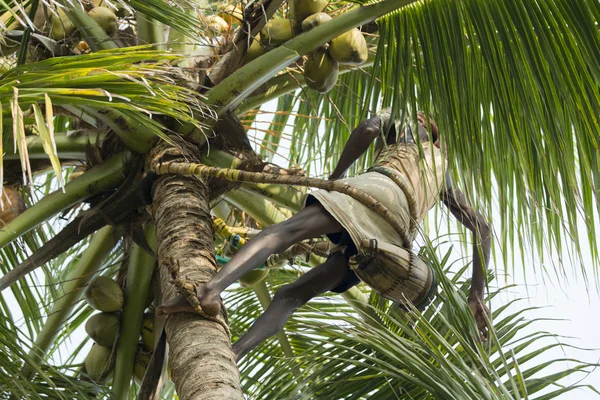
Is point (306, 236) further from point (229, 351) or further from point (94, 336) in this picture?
point (94, 336)

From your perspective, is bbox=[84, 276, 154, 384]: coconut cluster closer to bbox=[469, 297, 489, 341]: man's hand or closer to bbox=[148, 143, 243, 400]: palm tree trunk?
bbox=[148, 143, 243, 400]: palm tree trunk

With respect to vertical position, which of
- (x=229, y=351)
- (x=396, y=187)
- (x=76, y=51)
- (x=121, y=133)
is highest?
(x=76, y=51)

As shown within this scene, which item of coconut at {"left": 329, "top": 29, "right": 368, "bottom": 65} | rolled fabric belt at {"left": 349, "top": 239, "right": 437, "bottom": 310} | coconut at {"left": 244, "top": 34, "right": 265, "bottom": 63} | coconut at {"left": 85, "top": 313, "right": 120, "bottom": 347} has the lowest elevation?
rolled fabric belt at {"left": 349, "top": 239, "right": 437, "bottom": 310}

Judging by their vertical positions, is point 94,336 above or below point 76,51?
below

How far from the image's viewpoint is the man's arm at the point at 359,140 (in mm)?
3492

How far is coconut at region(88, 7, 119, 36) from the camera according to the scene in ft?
10.9

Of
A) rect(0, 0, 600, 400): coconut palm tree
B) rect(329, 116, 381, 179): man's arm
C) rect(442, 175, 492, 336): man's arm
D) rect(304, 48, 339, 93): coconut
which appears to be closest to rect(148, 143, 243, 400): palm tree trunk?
rect(0, 0, 600, 400): coconut palm tree

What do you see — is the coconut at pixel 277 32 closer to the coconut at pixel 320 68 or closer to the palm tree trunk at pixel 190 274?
the coconut at pixel 320 68

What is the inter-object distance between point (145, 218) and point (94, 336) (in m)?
0.51

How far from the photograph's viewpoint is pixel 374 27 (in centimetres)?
374

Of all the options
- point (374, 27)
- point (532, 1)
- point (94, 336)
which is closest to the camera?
point (532, 1)

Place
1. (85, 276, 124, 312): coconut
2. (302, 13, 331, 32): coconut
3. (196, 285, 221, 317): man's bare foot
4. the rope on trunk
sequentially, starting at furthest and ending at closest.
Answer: (85, 276, 124, 312): coconut
(302, 13, 331, 32): coconut
the rope on trunk
(196, 285, 221, 317): man's bare foot

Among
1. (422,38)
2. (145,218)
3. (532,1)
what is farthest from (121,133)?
(532,1)

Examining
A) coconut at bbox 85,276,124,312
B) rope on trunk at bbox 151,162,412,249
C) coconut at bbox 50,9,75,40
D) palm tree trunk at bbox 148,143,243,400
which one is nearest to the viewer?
palm tree trunk at bbox 148,143,243,400
